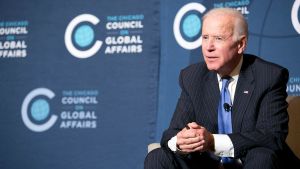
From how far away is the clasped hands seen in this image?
2.19 meters

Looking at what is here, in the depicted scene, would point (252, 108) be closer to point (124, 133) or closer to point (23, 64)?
point (124, 133)

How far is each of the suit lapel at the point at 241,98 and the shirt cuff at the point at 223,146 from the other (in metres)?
0.15

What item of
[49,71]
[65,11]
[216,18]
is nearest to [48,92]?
[49,71]

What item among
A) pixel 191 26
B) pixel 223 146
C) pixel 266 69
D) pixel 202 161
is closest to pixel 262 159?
pixel 223 146

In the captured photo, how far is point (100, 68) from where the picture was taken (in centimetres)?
407

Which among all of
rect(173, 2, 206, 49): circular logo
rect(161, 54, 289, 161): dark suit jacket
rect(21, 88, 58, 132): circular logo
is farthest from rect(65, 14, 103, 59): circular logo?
rect(161, 54, 289, 161): dark suit jacket

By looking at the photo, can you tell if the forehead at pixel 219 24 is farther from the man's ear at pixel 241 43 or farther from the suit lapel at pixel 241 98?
the suit lapel at pixel 241 98

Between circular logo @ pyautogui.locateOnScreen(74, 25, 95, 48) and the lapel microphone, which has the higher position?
circular logo @ pyautogui.locateOnScreen(74, 25, 95, 48)

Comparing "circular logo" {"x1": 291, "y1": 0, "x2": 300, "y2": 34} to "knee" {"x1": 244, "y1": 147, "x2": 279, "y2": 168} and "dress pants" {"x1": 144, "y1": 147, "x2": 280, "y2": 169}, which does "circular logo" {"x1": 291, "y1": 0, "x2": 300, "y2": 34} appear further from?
"knee" {"x1": 244, "y1": 147, "x2": 279, "y2": 168}

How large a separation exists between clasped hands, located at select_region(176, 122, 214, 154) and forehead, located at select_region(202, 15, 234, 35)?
0.49 meters

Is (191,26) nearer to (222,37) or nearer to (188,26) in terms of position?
(188,26)

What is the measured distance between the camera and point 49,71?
13.9ft

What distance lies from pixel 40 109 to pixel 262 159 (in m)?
2.62

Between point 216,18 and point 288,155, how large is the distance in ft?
2.31
